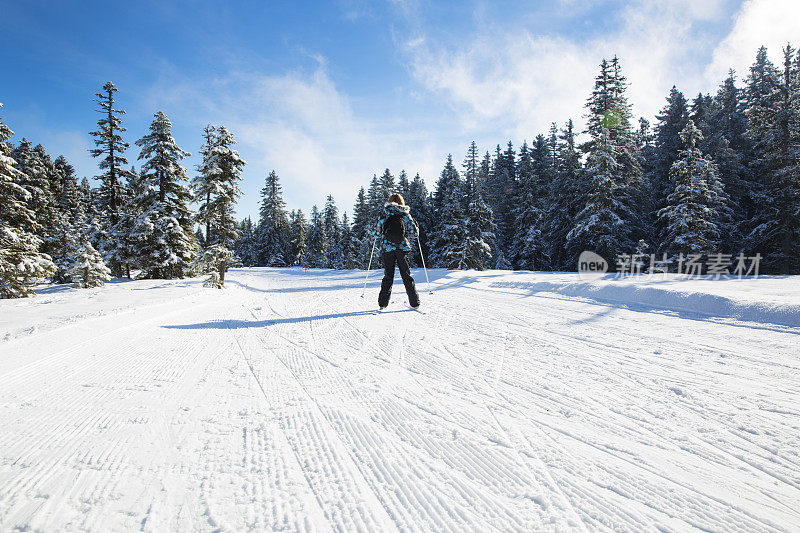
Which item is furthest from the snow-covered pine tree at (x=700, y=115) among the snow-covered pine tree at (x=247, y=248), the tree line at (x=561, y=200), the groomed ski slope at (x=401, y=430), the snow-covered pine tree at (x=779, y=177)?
the snow-covered pine tree at (x=247, y=248)

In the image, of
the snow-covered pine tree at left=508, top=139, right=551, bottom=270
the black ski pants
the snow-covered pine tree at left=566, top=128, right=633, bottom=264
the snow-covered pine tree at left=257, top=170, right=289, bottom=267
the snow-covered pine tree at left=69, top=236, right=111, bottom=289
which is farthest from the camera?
the snow-covered pine tree at left=257, top=170, right=289, bottom=267

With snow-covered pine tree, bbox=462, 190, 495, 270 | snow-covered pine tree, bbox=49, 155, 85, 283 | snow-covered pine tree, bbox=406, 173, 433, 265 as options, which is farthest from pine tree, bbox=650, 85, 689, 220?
snow-covered pine tree, bbox=49, 155, 85, 283

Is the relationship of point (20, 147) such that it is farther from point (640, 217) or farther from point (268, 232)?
point (640, 217)

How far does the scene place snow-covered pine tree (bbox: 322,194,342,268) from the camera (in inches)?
2123

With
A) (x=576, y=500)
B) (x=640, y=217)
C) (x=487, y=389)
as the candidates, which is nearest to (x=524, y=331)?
(x=487, y=389)

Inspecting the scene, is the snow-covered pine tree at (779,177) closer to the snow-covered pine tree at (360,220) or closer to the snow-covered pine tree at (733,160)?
the snow-covered pine tree at (733,160)

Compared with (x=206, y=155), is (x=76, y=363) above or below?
below

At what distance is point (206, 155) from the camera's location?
17766 millimetres

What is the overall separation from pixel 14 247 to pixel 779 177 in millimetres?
37852

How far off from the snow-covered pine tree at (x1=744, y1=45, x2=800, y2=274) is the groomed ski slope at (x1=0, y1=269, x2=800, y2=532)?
82.1ft

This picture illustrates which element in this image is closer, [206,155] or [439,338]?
[439,338]

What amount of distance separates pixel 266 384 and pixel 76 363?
2.11 metres

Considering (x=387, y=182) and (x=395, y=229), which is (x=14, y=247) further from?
(x=387, y=182)

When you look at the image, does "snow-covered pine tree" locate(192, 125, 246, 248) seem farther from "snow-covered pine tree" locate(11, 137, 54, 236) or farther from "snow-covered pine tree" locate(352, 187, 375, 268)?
"snow-covered pine tree" locate(352, 187, 375, 268)
